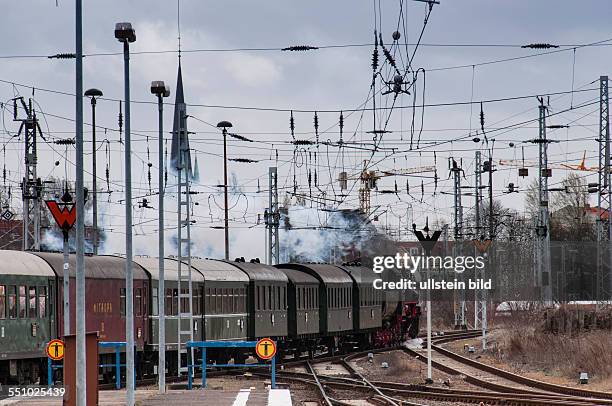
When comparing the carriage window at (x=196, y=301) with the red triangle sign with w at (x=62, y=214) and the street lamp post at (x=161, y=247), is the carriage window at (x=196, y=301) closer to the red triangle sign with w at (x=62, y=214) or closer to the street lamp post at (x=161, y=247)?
the street lamp post at (x=161, y=247)

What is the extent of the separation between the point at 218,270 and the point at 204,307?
7.94ft

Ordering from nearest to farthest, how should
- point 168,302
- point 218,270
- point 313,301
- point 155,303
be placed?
point 155,303, point 168,302, point 218,270, point 313,301

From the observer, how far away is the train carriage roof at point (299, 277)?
48.4m

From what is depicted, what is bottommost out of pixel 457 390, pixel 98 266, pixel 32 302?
pixel 457 390

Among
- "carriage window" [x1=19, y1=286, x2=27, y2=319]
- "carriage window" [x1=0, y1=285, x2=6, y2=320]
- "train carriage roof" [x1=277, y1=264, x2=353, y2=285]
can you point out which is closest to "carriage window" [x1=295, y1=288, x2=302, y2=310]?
"train carriage roof" [x1=277, y1=264, x2=353, y2=285]

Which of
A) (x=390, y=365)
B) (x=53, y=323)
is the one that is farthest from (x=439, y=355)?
(x=53, y=323)

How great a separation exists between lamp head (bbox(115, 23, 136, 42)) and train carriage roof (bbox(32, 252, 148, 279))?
33.9 feet

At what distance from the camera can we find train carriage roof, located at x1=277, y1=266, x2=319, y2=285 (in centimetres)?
4842

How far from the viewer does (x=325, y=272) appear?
171ft

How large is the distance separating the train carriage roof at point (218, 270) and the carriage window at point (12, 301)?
11706 millimetres

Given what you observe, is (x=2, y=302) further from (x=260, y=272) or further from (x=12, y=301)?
(x=260, y=272)

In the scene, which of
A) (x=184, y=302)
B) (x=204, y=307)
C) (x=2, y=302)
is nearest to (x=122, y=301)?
(x=184, y=302)

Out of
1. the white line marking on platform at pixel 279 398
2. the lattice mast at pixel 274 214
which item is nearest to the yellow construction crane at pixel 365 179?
the lattice mast at pixel 274 214

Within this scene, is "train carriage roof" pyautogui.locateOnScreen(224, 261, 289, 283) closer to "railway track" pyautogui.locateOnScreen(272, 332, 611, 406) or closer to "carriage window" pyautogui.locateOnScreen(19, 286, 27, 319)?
"railway track" pyautogui.locateOnScreen(272, 332, 611, 406)
